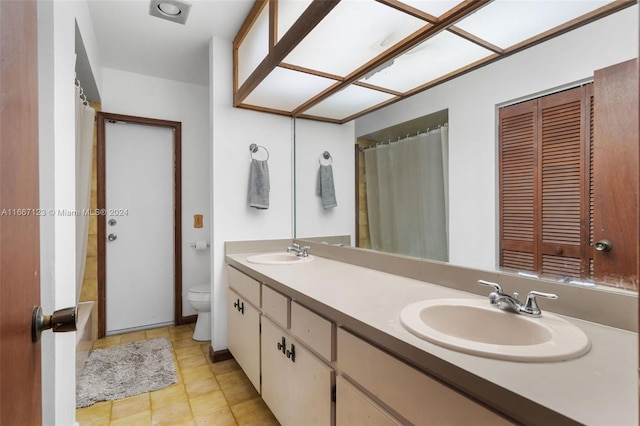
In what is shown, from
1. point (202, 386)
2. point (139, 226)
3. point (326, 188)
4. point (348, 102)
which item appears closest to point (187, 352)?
point (202, 386)

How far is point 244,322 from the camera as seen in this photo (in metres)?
1.98

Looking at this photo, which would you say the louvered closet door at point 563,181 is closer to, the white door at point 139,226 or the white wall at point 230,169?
the white wall at point 230,169

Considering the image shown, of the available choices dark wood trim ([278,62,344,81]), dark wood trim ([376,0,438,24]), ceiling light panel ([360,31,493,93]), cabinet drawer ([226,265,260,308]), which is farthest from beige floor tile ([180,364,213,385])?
dark wood trim ([376,0,438,24])

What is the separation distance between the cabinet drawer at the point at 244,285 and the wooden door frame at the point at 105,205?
1045 mm

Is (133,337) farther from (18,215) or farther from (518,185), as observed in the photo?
(518,185)

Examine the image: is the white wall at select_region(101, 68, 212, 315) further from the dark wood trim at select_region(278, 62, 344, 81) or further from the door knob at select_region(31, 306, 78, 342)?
the door knob at select_region(31, 306, 78, 342)

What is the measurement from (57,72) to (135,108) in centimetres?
200

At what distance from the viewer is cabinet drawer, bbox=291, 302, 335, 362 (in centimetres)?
112

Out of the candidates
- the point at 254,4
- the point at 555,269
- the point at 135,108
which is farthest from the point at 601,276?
the point at 135,108

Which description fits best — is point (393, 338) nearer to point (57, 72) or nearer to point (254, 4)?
point (57, 72)

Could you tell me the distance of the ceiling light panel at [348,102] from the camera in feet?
5.99

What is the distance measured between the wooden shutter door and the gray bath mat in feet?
7.04

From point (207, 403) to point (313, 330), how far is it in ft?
3.65

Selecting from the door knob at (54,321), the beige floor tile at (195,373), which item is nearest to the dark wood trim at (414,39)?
the door knob at (54,321)
